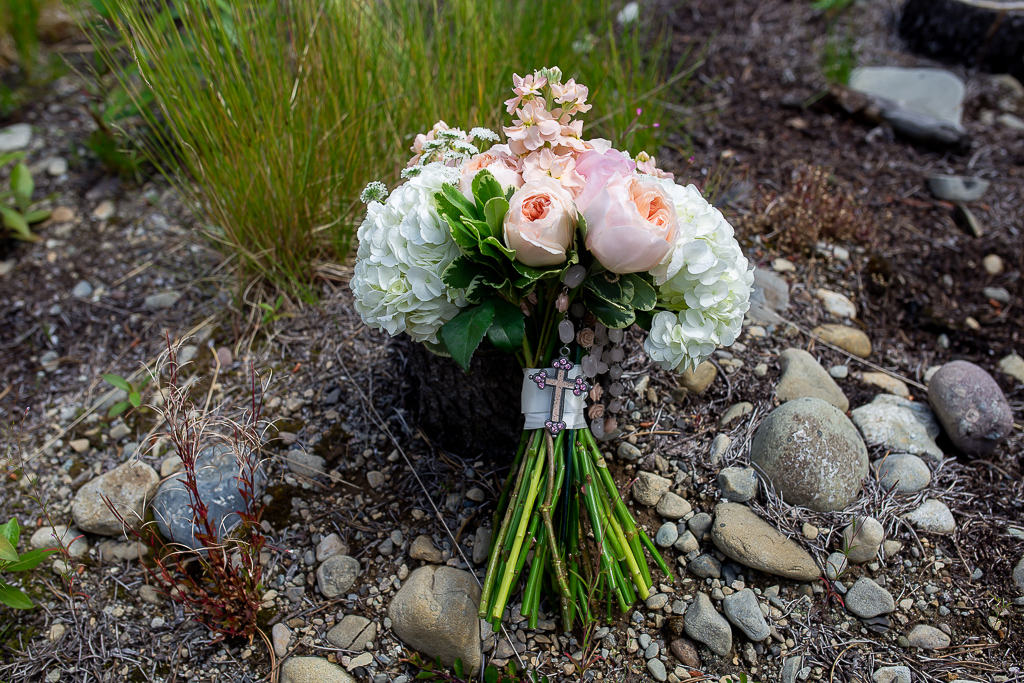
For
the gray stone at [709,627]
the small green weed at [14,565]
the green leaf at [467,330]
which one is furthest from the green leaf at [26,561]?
the gray stone at [709,627]

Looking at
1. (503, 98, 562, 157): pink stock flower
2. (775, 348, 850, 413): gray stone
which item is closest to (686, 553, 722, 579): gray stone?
(775, 348, 850, 413): gray stone

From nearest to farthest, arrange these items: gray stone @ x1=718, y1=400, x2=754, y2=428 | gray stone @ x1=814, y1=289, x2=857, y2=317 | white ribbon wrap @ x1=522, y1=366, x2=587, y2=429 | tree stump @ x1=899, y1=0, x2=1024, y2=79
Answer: white ribbon wrap @ x1=522, y1=366, x2=587, y2=429 → gray stone @ x1=718, y1=400, x2=754, y2=428 → gray stone @ x1=814, y1=289, x2=857, y2=317 → tree stump @ x1=899, y1=0, x2=1024, y2=79

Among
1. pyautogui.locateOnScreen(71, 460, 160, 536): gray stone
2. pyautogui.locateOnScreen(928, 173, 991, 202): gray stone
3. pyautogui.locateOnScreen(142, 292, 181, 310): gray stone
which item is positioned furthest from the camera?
pyautogui.locateOnScreen(928, 173, 991, 202): gray stone

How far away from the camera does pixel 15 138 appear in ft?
10.1

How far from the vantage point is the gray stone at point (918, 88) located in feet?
10.1

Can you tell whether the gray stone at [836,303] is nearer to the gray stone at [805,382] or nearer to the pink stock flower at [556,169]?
the gray stone at [805,382]

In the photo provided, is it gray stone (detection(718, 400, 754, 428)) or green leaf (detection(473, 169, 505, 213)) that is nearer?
green leaf (detection(473, 169, 505, 213))

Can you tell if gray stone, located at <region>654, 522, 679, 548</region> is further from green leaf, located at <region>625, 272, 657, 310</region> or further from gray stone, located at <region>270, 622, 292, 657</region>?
gray stone, located at <region>270, 622, 292, 657</region>

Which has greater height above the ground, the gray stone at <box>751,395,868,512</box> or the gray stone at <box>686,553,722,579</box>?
the gray stone at <box>751,395,868,512</box>

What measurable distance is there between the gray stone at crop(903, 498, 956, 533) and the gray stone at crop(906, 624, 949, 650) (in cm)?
27

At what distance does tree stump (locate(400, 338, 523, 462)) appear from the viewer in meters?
1.55

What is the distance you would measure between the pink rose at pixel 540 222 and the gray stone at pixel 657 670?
941 millimetres

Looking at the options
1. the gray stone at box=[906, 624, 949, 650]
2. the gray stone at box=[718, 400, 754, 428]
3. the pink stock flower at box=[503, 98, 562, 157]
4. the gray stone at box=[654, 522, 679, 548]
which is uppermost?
the pink stock flower at box=[503, 98, 562, 157]

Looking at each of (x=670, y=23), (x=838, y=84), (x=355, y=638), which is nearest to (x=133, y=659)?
(x=355, y=638)
